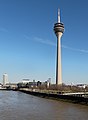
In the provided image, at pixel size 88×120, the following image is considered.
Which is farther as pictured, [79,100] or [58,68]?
[58,68]

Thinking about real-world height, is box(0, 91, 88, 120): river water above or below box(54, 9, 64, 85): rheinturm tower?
below

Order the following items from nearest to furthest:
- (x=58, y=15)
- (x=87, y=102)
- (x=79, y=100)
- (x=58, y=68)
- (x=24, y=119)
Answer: (x=24, y=119), (x=87, y=102), (x=79, y=100), (x=58, y=68), (x=58, y=15)

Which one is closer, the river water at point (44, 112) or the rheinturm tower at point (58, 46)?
the river water at point (44, 112)

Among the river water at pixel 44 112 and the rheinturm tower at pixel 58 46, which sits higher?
the rheinturm tower at pixel 58 46

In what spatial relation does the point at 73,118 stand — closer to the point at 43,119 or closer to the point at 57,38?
the point at 43,119

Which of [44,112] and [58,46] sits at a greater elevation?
[58,46]

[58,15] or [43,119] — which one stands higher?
[58,15]

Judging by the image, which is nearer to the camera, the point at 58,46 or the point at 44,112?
the point at 44,112

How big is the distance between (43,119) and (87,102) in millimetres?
20412

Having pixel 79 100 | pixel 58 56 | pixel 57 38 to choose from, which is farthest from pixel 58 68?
pixel 79 100

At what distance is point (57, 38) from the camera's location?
6658 inches

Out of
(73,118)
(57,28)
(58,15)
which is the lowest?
(73,118)

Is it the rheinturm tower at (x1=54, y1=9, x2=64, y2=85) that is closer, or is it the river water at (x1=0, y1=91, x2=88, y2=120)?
the river water at (x1=0, y1=91, x2=88, y2=120)

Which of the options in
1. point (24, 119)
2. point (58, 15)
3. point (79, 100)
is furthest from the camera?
point (58, 15)
